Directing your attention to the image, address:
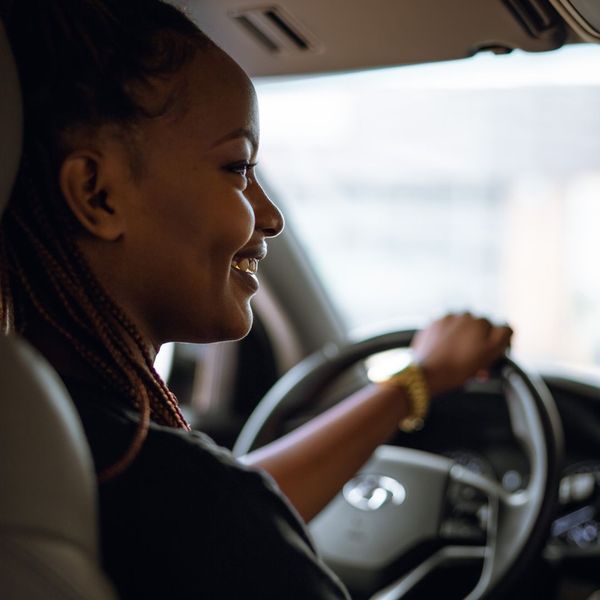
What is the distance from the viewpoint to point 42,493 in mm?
602

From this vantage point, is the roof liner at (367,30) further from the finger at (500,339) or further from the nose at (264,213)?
the finger at (500,339)

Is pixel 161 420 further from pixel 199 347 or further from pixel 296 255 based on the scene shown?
pixel 199 347

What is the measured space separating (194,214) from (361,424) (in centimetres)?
57

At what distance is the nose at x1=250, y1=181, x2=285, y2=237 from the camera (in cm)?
110

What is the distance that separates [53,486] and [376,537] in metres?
1.05

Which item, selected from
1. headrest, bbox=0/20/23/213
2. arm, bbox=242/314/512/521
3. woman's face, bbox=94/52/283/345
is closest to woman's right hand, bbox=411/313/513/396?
arm, bbox=242/314/512/521

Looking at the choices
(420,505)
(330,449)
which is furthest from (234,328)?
(420,505)

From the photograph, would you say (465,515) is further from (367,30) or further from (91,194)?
(91,194)

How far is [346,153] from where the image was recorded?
3.81m

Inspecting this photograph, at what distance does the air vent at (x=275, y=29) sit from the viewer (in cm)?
139

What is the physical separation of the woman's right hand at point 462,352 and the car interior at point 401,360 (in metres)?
0.04

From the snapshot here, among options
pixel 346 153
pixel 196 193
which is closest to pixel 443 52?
pixel 196 193

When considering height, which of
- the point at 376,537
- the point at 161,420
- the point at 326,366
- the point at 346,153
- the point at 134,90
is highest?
the point at 134,90

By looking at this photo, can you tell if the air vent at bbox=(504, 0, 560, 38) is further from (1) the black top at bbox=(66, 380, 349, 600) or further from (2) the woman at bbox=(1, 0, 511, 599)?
(1) the black top at bbox=(66, 380, 349, 600)
